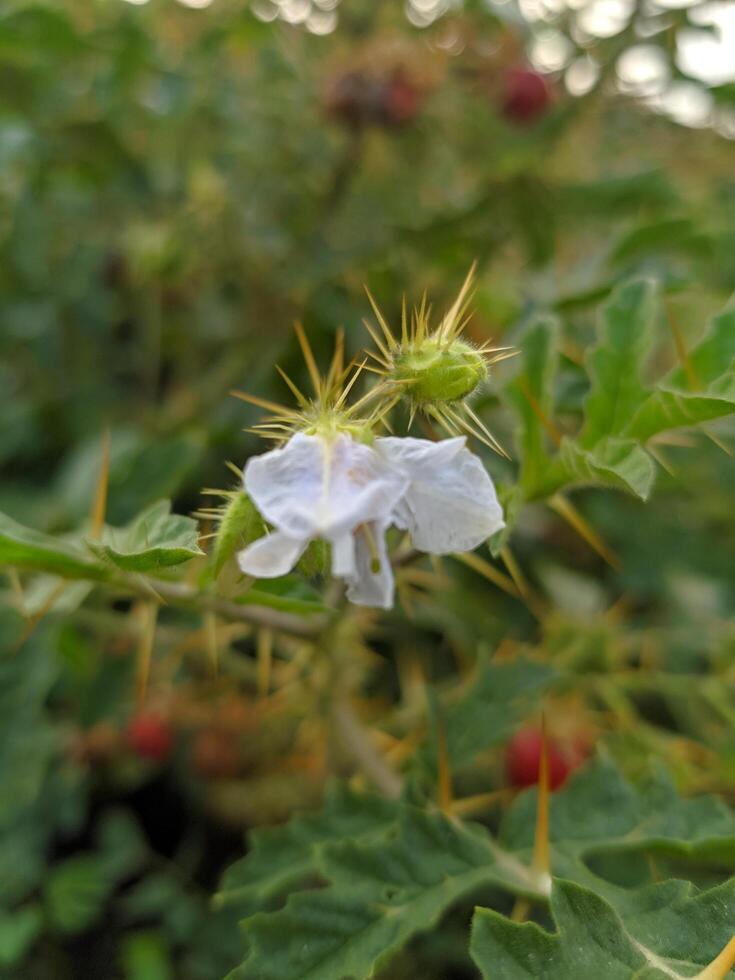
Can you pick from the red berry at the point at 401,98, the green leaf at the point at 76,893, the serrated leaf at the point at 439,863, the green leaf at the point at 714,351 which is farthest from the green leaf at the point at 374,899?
the red berry at the point at 401,98

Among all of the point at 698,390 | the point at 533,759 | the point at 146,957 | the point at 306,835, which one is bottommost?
the point at 146,957

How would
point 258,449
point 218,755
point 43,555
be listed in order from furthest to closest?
point 258,449, point 218,755, point 43,555

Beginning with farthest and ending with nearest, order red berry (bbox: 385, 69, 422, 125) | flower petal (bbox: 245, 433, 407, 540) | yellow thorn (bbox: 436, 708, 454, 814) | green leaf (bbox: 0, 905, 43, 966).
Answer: red berry (bbox: 385, 69, 422, 125)
green leaf (bbox: 0, 905, 43, 966)
yellow thorn (bbox: 436, 708, 454, 814)
flower petal (bbox: 245, 433, 407, 540)

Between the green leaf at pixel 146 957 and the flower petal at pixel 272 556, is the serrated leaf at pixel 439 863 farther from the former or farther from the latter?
the green leaf at pixel 146 957

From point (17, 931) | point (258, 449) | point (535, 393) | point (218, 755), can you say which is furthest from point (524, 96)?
point (17, 931)

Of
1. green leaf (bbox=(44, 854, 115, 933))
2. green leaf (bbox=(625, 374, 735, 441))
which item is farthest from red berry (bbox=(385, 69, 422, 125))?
green leaf (bbox=(44, 854, 115, 933))

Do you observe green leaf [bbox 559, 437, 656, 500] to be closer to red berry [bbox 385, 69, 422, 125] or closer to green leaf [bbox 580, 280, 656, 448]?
green leaf [bbox 580, 280, 656, 448]

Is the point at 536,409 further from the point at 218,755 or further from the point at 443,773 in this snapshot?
the point at 218,755

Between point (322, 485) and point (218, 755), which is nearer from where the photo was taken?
point (322, 485)
